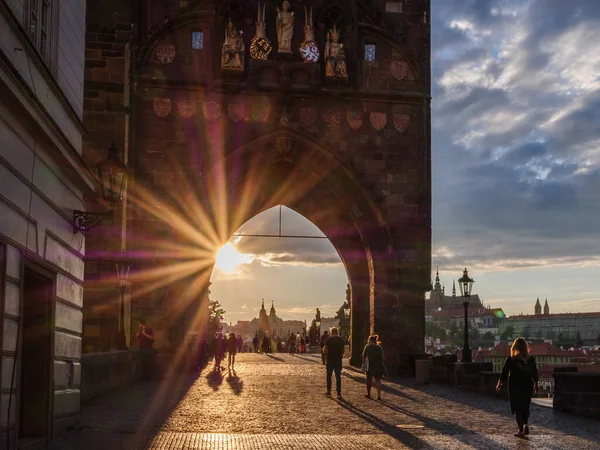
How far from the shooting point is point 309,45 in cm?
2705

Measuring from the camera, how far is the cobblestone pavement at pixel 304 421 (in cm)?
1118

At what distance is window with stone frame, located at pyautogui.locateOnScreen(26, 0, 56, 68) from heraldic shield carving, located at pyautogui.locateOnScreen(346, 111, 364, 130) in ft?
58.0

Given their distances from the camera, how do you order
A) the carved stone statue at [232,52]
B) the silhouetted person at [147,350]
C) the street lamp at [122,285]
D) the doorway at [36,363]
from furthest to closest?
the carved stone statue at [232,52] < the street lamp at [122,285] < the silhouetted person at [147,350] < the doorway at [36,363]

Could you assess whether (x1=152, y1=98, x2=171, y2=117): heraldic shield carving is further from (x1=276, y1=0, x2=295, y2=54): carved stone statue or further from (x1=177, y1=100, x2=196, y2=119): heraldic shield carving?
(x1=276, y1=0, x2=295, y2=54): carved stone statue

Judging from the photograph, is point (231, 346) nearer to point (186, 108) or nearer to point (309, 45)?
point (186, 108)

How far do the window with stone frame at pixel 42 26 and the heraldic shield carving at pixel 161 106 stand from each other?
16.3 m

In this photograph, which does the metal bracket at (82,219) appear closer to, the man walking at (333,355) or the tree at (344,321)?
the man walking at (333,355)

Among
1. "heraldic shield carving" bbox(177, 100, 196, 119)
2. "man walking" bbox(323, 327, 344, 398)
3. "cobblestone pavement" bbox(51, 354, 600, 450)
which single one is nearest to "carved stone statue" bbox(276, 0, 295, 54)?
"heraldic shield carving" bbox(177, 100, 196, 119)

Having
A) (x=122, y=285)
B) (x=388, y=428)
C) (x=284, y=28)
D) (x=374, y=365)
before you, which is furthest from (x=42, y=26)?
(x=284, y=28)

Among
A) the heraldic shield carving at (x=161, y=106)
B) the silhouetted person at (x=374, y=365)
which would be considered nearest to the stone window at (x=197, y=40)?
the heraldic shield carving at (x=161, y=106)

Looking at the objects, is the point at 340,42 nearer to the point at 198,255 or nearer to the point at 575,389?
the point at 198,255

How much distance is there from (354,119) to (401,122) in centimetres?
138

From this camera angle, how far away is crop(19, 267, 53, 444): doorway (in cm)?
962

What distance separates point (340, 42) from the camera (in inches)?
1070
